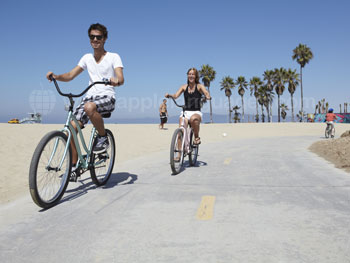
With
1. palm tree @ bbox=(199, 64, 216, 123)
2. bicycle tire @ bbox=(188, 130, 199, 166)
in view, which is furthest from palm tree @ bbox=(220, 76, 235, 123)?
bicycle tire @ bbox=(188, 130, 199, 166)

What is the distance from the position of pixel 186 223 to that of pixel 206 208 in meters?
0.61

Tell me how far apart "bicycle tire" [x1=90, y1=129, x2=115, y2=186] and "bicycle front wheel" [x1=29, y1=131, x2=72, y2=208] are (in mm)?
563

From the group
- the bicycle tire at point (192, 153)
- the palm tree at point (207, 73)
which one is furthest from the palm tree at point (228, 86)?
the bicycle tire at point (192, 153)

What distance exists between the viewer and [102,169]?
17.8ft

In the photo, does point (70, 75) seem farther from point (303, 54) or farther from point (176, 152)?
point (303, 54)

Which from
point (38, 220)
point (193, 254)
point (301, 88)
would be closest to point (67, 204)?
point (38, 220)

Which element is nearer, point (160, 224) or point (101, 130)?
point (160, 224)

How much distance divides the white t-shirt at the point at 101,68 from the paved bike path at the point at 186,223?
5.19 feet

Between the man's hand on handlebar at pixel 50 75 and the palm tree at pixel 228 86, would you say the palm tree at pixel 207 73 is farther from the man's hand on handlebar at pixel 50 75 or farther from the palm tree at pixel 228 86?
the man's hand on handlebar at pixel 50 75

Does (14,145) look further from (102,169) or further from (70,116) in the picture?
(70,116)

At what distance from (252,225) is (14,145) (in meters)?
11.1

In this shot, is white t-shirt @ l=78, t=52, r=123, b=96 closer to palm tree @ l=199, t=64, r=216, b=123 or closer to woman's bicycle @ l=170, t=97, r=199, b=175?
woman's bicycle @ l=170, t=97, r=199, b=175

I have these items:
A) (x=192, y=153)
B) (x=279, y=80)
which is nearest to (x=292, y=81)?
(x=279, y=80)

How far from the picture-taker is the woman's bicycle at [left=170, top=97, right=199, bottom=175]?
20.6ft
